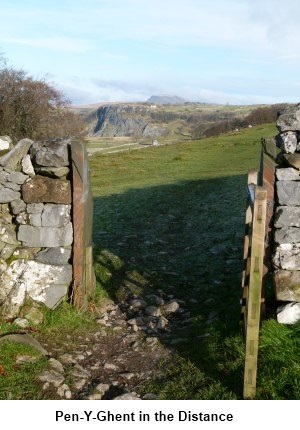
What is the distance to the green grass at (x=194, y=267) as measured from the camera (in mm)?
5344

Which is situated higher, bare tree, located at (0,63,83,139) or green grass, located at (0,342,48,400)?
bare tree, located at (0,63,83,139)

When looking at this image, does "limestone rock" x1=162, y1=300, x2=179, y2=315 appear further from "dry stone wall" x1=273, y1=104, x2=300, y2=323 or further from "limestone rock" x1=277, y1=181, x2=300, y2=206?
"limestone rock" x1=277, y1=181, x2=300, y2=206

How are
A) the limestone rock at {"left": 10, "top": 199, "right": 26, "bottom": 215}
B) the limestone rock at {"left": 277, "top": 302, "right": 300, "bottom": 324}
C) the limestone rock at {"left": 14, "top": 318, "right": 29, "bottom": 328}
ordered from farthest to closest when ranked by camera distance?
the limestone rock at {"left": 10, "top": 199, "right": 26, "bottom": 215}
the limestone rock at {"left": 14, "top": 318, "right": 29, "bottom": 328}
the limestone rock at {"left": 277, "top": 302, "right": 300, "bottom": 324}

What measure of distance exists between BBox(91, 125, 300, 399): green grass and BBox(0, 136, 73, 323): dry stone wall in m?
1.51

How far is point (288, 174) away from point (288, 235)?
2.55 feet

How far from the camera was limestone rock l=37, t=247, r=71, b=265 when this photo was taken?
24.1ft

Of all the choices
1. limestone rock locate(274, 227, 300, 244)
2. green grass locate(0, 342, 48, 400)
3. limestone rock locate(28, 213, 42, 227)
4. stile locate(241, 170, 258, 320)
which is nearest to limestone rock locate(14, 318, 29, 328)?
green grass locate(0, 342, 48, 400)

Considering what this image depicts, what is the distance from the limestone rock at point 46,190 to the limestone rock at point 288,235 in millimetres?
3164

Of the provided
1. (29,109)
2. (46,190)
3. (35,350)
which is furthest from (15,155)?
(29,109)

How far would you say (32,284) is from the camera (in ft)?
24.0

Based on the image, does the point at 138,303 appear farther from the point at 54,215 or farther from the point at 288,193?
the point at 288,193

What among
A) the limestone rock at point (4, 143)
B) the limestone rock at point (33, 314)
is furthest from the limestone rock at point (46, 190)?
the limestone rock at point (33, 314)

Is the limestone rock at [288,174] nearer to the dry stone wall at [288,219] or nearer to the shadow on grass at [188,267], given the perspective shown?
the dry stone wall at [288,219]

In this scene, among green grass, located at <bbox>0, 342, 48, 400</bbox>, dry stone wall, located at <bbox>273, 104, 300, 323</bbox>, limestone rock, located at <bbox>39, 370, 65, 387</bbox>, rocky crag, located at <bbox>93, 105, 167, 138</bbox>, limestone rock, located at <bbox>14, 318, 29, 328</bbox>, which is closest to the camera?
green grass, located at <bbox>0, 342, 48, 400</bbox>
